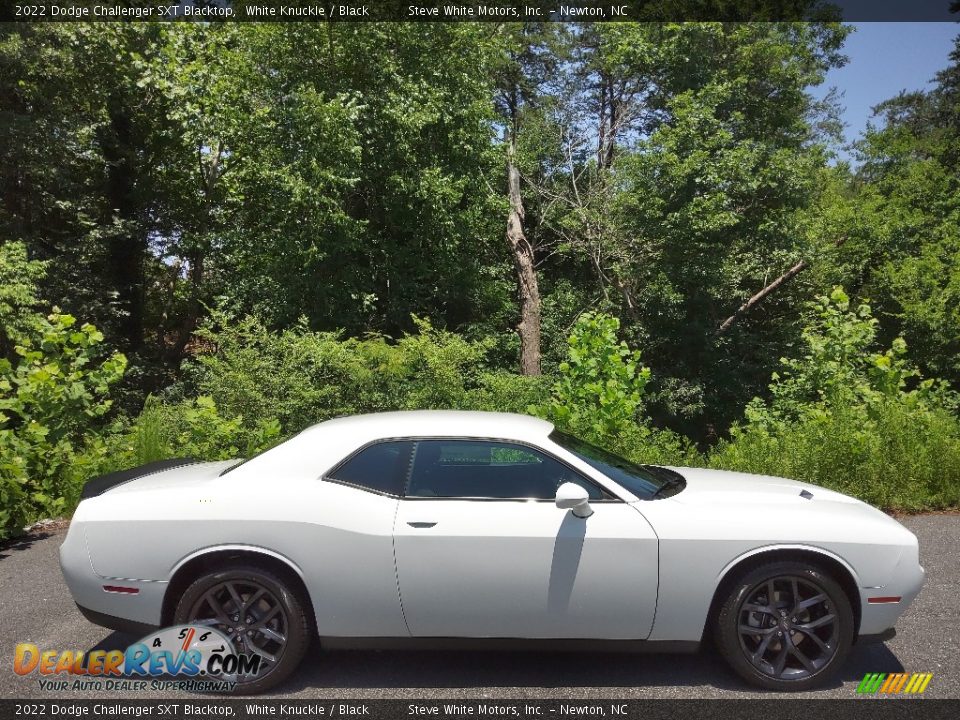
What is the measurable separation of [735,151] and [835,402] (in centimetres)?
946

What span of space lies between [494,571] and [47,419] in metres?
5.95

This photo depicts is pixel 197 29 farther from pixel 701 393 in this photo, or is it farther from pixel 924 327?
pixel 924 327

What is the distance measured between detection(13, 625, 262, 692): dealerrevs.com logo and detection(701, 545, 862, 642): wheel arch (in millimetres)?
2405

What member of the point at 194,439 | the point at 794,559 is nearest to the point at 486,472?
the point at 794,559

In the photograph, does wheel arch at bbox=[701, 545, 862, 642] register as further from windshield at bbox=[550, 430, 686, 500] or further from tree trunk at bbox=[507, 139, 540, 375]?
tree trunk at bbox=[507, 139, 540, 375]

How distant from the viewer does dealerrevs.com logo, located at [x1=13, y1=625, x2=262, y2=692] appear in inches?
156

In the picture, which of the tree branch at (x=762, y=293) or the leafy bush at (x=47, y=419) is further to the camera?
the tree branch at (x=762, y=293)

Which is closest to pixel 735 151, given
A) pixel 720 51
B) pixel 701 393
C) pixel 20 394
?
pixel 720 51

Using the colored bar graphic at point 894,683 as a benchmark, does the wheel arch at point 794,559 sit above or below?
above

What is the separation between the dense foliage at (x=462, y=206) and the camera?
55.4 ft

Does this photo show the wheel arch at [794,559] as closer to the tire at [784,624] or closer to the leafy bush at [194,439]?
the tire at [784,624]

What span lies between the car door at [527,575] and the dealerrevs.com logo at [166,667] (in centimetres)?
95

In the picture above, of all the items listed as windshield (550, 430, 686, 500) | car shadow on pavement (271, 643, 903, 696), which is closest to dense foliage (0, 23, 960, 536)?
windshield (550, 430, 686, 500)

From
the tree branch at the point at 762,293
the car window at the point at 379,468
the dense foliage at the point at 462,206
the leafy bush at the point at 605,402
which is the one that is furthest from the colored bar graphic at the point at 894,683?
the tree branch at the point at 762,293
